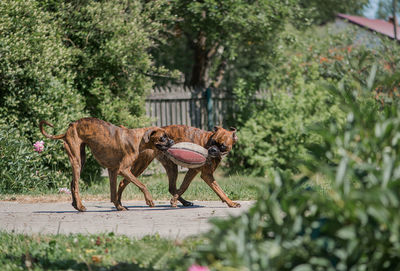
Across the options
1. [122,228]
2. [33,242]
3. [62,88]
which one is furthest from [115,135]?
[62,88]

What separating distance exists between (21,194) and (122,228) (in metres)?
4.55

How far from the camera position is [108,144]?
723cm

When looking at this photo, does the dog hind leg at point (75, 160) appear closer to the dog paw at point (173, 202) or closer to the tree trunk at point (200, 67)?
the dog paw at point (173, 202)

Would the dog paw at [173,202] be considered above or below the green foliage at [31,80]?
below

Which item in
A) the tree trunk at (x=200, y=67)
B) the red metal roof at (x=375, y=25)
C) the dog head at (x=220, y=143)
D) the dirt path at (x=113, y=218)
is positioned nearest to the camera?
the dirt path at (x=113, y=218)

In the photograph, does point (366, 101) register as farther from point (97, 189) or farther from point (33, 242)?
point (97, 189)

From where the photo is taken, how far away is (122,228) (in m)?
5.99

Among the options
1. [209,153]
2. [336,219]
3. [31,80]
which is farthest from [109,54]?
[336,219]

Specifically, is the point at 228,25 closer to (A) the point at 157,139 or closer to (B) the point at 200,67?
(B) the point at 200,67

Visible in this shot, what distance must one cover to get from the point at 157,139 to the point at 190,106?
8.44 metres

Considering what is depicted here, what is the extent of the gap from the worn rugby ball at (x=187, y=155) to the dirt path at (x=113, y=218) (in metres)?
0.64

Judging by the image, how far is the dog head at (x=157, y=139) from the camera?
24.0ft

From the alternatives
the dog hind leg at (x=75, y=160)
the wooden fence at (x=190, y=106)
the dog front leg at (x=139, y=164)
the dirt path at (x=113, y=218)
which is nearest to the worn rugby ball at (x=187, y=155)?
the dog front leg at (x=139, y=164)

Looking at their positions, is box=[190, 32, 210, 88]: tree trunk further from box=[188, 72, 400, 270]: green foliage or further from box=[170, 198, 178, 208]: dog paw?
box=[188, 72, 400, 270]: green foliage
